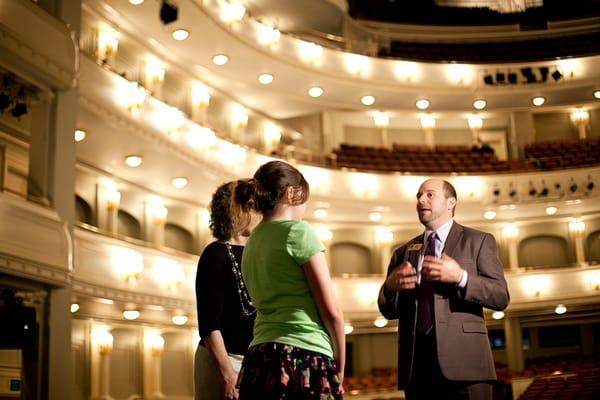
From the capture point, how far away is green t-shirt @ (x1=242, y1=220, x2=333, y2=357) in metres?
3.14

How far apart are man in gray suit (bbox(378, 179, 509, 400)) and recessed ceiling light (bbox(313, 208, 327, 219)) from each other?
17071mm

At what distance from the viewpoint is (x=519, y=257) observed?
76.8ft

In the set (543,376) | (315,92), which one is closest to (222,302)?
(543,376)

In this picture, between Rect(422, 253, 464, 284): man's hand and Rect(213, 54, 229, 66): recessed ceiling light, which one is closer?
Rect(422, 253, 464, 284): man's hand

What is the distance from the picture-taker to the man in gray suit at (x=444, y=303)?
3844mm

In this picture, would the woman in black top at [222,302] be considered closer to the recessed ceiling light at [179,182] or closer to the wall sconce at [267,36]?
the recessed ceiling light at [179,182]

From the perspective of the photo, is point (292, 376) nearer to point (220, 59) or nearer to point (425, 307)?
point (425, 307)

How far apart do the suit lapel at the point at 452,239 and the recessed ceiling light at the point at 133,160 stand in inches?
474

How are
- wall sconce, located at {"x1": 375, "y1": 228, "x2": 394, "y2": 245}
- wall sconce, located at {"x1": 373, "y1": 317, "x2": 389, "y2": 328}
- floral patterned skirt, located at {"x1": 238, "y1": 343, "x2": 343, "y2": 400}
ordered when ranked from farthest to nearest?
wall sconce, located at {"x1": 375, "y1": 228, "x2": 394, "y2": 245} → wall sconce, located at {"x1": 373, "y1": 317, "x2": 389, "y2": 328} → floral patterned skirt, located at {"x1": 238, "y1": 343, "x2": 343, "y2": 400}

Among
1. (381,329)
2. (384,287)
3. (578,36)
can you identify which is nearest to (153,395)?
(381,329)

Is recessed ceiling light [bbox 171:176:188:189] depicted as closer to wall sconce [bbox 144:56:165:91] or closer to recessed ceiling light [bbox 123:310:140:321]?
wall sconce [bbox 144:56:165:91]

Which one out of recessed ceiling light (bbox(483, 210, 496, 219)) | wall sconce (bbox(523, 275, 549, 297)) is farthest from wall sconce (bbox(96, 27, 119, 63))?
wall sconce (bbox(523, 275, 549, 297))

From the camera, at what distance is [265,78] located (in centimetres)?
2028

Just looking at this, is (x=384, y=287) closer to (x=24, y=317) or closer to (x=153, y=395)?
(x=24, y=317)
